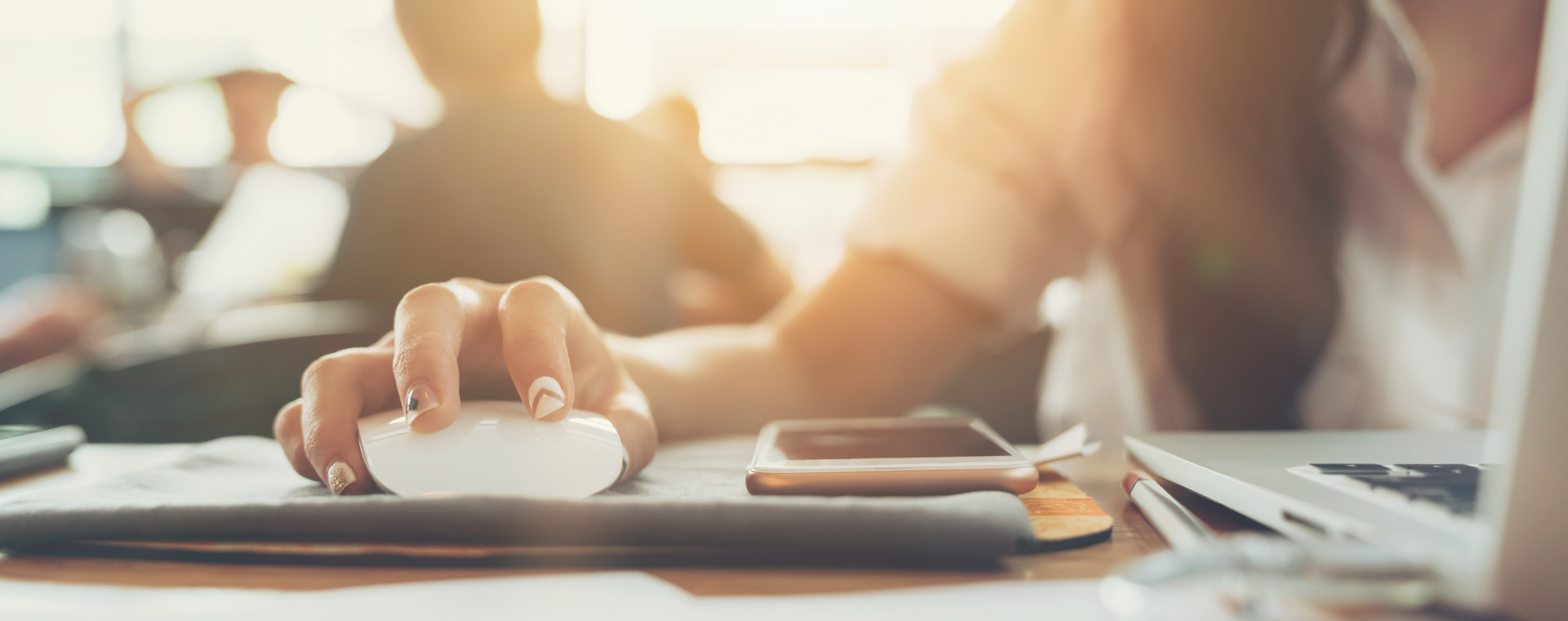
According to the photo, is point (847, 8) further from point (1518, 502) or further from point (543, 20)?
point (1518, 502)

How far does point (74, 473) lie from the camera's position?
1.30ft

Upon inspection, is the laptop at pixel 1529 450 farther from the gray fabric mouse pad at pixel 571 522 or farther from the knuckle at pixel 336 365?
the knuckle at pixel 336 365

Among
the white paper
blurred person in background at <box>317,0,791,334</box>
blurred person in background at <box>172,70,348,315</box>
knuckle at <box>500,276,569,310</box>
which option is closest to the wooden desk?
the white paper

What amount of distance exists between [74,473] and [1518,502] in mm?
579

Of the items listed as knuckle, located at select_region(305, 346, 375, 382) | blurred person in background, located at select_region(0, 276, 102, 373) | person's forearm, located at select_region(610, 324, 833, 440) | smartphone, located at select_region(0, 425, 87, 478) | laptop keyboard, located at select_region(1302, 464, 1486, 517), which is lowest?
blurred person in background, located at select_region(0, 276, 102, 373)

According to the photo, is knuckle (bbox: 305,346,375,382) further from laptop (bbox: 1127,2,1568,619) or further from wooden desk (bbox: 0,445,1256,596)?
laptop (bbox: 1127,2,1568,619)

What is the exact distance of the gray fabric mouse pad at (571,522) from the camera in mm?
216

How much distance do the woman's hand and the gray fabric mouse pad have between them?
0.04m

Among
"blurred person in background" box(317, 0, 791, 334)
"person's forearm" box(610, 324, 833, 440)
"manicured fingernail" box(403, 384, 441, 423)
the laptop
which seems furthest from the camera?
"blurred person in background" box(317, 0, 791, 334)

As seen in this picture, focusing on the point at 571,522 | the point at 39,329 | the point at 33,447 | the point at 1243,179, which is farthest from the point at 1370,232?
the point at 39,329

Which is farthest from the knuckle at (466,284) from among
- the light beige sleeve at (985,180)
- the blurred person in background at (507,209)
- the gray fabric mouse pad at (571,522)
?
the blurred person in background at (507,209)

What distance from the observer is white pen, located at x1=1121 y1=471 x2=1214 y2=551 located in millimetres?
210

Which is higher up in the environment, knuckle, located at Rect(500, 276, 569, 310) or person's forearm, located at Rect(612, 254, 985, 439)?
knuckle, located at Rect(500, 276, 569, 310)

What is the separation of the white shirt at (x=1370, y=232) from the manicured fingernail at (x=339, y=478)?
464mm
